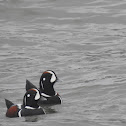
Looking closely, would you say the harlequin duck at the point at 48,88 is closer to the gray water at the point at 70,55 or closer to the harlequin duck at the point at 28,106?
the gray water at the point at 70,55

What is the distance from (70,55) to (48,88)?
152 inches

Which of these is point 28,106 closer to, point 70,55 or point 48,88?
point 48,88

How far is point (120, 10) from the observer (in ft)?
75.0

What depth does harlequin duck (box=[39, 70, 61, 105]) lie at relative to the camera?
1401 centimetres

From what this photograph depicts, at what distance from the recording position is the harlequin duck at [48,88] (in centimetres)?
1401

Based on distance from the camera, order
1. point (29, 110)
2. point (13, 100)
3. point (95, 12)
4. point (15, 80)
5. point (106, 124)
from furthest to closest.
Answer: point (95, 12) < point (15, 80) < point (13, 100) < point (29, 110) < point (106, 124)

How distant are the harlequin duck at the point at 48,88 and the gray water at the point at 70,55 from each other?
26 centimetres

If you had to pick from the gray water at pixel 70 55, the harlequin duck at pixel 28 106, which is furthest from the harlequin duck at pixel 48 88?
the harlequin duck at pixel 28 106

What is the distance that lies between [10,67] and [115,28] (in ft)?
16.6

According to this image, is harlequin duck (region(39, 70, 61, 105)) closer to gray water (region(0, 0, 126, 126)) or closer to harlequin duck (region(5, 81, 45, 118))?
gray water (region(0, 0, 126, 126))

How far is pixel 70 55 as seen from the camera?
17906 millimetres

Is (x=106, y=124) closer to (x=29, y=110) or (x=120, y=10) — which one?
(x=29, y=110)

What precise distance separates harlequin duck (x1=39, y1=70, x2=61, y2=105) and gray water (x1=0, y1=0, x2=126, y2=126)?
0.26 metres

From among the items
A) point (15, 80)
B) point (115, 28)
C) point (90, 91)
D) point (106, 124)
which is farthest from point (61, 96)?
point (115, 28)
